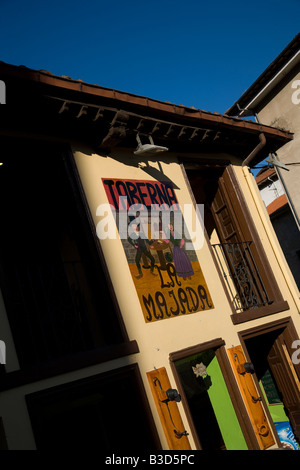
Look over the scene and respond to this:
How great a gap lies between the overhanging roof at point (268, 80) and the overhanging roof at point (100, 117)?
134 inches

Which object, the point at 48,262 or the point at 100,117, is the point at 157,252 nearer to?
the point at 48,262

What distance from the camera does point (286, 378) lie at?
812 centimetres

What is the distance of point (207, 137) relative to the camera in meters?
8.69

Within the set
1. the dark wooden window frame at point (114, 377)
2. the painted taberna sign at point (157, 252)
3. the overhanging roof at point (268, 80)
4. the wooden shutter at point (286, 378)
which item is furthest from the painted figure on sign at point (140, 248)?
the overhanging roof at point (268, 80)

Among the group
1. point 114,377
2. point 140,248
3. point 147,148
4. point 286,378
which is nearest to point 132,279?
point 140,248

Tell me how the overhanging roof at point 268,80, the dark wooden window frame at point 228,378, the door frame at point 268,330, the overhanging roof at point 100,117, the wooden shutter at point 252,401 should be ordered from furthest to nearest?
the overhanging roof at point 268,80 < the door frame at point 268,330 < the wooden shutter at point 252,401 < the dark wooden window frame at point 228,378 < the overhanging roof at point 100,117

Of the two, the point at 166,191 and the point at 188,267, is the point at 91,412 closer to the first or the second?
the point at 188,267

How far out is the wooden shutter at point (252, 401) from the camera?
6.78 m

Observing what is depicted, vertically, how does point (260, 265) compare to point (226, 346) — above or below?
above

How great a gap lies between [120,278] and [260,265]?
354 centimetres

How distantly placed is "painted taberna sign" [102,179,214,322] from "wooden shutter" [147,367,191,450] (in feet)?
2.69

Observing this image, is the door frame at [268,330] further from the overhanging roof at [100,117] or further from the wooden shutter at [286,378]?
the overhanging roof at [100,117]

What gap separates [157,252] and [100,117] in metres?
2.28

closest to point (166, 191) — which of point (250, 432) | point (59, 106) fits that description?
point (59, 106)
